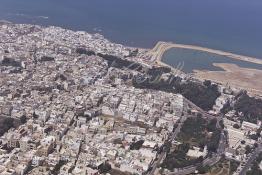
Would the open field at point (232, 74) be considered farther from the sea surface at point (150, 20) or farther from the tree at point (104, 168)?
the tree at point (104, 168)

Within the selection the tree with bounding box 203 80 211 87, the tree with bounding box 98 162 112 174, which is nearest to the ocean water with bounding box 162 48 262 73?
the tree with bounding box 203 80 211 87

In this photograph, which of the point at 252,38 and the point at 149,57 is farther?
the point at 252,38

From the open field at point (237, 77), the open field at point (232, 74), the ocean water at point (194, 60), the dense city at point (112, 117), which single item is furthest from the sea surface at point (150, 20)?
the dense city at point (112, 117)

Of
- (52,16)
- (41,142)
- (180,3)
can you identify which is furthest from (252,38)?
(41,142)

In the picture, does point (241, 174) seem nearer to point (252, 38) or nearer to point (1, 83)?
point (1, 83)

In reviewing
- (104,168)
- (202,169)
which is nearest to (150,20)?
(202,169)

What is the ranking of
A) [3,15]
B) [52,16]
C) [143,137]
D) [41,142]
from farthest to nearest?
[52,16] → [3,15] → [143,137] → [41,142]

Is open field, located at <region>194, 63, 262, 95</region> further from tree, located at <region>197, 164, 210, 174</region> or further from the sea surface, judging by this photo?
tree, located at <region>197, 164, 210, 174</region>

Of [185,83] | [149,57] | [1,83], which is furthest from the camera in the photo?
[149,57]
